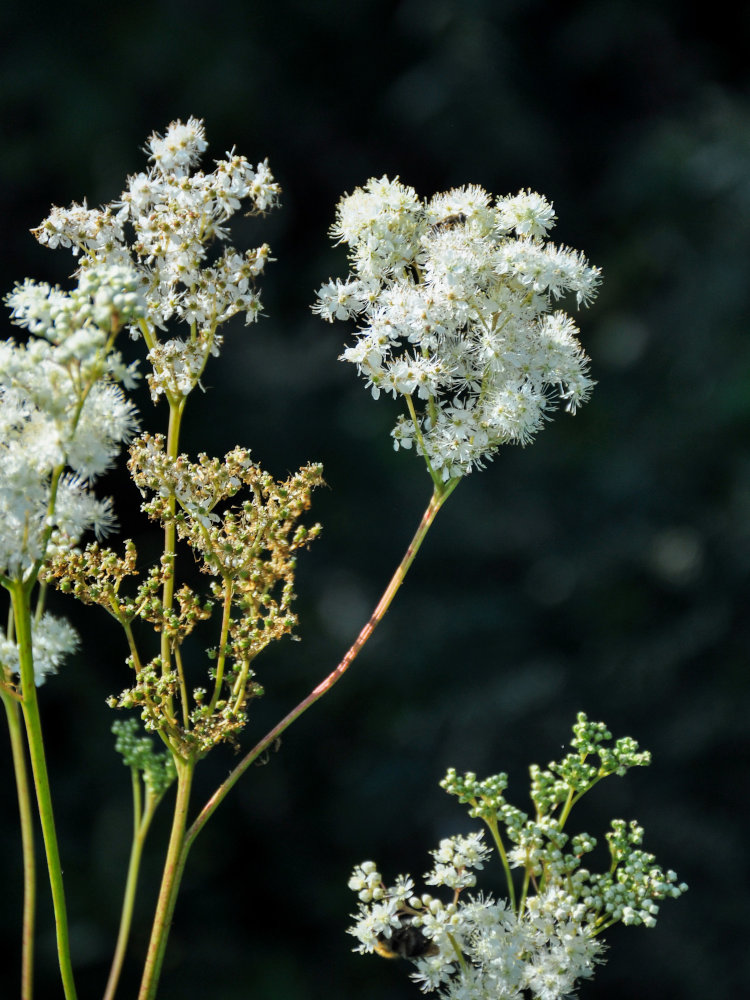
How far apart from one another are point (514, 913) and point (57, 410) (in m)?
0.39

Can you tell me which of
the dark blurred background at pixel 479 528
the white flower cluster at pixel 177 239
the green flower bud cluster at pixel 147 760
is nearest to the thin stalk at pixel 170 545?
the white flower cluster at pixel 177 239

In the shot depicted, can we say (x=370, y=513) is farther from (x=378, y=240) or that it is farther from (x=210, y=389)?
(x=378, y=240)

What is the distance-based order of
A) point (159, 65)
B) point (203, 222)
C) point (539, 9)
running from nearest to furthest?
point (203, 222)
point (159, 65)
point (539, 9)

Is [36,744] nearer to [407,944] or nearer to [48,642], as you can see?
[48,642]

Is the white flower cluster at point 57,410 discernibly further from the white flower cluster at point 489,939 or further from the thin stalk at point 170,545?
the white flower cluster at point 489,939

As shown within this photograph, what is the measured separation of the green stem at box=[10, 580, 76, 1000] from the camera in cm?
49

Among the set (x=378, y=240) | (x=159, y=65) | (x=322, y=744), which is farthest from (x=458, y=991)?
(x=159, y=65)

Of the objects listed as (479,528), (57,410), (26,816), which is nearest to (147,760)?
(26,816)

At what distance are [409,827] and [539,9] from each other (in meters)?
1.29

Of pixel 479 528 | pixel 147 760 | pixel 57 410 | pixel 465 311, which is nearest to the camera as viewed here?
pixel 57 410

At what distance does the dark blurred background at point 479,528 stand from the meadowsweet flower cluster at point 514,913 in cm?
95

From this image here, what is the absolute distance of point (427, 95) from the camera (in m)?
1.56

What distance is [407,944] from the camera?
2.02 ft

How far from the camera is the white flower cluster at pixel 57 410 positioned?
1.46ft
